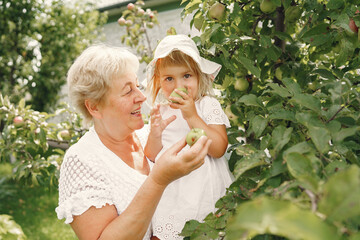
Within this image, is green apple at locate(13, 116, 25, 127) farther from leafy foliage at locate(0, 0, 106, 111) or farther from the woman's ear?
leafy foliage at locate(0, 0, 106, 111)

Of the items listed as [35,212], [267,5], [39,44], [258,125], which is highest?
[267,5]

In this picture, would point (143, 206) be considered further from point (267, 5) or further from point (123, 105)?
point (267, 5)

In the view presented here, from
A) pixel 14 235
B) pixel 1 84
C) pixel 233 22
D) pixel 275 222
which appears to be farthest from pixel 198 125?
pixel 1 84

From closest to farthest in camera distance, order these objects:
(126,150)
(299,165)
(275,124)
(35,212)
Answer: (299,165)
(275,124)
(126,150)
(35,212)

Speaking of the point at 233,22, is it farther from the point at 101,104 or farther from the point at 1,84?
the point at 1,84

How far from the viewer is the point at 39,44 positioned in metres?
5.89

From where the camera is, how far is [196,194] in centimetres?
143

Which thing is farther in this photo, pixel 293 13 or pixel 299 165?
pixel 293 13

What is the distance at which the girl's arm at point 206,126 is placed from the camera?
1.41 m

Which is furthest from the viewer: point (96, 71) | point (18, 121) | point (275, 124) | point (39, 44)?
point (39, 44)

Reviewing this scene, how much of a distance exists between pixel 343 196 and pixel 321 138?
12.6 inches

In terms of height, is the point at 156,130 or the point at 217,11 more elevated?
the point at 217,11

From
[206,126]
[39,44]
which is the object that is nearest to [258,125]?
[206,126]

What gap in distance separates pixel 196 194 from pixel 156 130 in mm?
352
